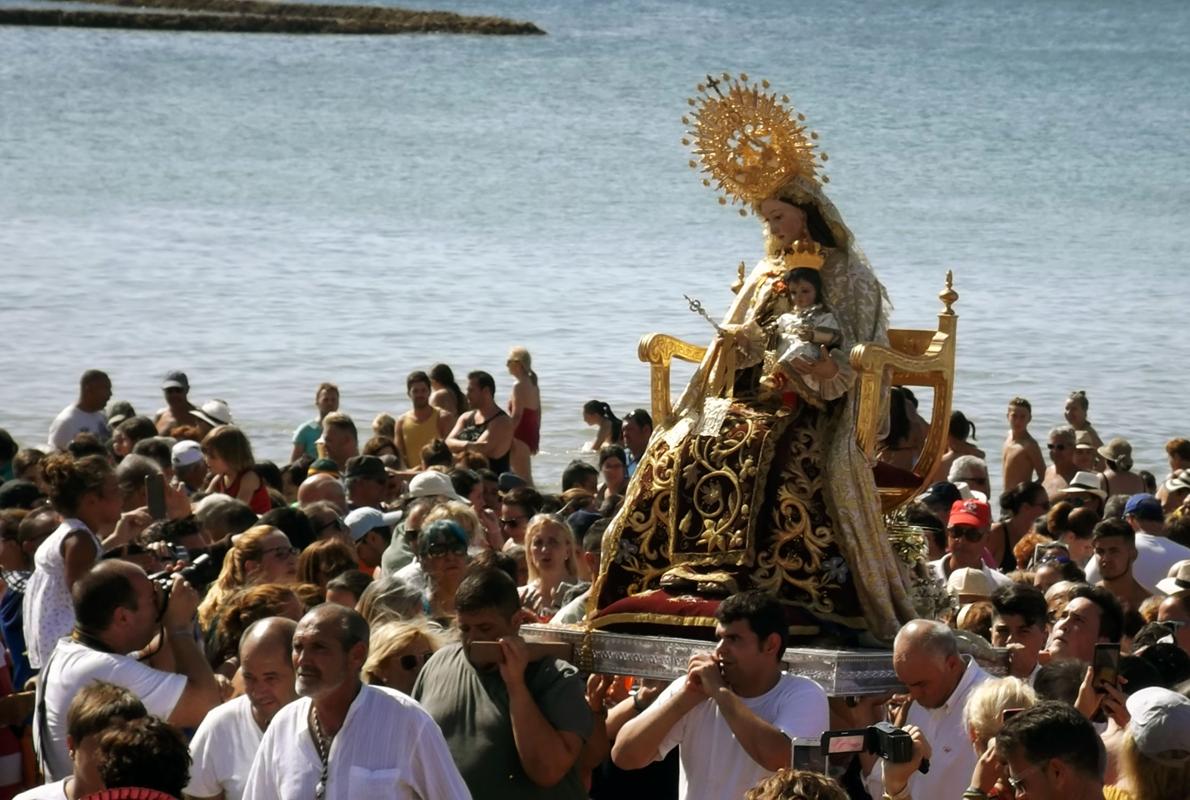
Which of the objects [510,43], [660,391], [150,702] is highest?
[510,43]

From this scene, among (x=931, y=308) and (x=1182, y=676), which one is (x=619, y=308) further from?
Answer: (x=1182, y=676)

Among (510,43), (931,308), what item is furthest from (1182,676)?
(510,43)

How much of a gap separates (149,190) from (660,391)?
35.6 m

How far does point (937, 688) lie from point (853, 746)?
1369 mm

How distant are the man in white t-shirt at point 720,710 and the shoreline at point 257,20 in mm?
68474

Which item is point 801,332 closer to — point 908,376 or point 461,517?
point 908,376

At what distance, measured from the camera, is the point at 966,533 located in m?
10.3

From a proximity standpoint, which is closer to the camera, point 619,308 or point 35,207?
point 619,308

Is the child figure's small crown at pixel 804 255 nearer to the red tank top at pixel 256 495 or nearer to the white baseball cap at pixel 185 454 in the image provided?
the red tank top at pixel 256 495

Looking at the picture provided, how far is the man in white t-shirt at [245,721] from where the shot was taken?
6.79m

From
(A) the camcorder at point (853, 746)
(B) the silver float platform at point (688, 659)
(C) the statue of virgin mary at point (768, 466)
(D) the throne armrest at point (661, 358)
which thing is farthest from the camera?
(D) the throne armrest at point (661, 358)

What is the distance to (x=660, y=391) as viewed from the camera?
9438 millimetres

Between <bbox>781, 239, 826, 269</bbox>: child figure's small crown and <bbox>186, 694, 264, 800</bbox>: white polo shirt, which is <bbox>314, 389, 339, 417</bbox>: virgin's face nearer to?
<bbox>781, 239, 826, 269</bbox>: child figure's small crown

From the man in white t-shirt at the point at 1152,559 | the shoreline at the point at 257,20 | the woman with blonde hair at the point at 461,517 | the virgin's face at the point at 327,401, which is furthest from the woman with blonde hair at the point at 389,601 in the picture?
the shoreline at the point at 257,20
